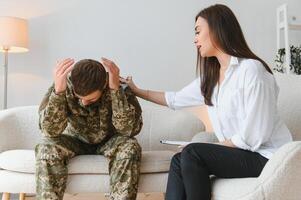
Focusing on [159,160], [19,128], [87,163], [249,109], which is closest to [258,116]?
[249,109]

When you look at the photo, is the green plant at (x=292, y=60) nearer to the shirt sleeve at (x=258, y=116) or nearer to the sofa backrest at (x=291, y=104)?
the sofa backrest at (x=291, y=104)

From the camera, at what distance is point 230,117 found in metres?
1.53

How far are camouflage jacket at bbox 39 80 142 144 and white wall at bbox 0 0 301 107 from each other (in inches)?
42.4

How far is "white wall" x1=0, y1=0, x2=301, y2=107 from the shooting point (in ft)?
9.29

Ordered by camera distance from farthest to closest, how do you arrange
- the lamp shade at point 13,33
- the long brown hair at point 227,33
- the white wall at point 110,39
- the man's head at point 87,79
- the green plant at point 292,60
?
the green plant at point 292,60 → the white wall at point 110,39 → the lamp shade at point 13,33 → the man's head at point 87,79 → the long brown hair at point 227,33

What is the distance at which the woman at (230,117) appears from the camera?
138cm

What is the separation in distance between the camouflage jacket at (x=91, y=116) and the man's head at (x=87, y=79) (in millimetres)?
73

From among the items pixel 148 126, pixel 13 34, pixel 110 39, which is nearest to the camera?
pixel 148 126

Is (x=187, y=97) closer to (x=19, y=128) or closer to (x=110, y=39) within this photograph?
(x=19, y=128)

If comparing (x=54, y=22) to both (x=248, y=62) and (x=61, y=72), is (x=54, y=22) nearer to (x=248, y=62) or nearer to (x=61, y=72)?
(x=61, y=72)

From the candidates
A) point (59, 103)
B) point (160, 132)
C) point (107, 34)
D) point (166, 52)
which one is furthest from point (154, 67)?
point (59, 103)

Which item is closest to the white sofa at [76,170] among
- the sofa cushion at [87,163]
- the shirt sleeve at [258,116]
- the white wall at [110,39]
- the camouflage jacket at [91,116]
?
the sofa cushion at [87,163]

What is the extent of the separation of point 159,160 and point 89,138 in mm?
344

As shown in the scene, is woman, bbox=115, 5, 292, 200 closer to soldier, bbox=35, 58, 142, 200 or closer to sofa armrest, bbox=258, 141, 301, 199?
sofa armrest, bbox=258, 141, 301, 199
